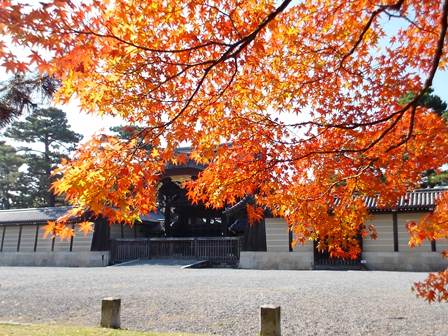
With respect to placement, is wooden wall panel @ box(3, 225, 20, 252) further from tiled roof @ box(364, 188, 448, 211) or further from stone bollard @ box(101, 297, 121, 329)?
stone bollard @ box(101, 297, 121, 329)

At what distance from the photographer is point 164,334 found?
6109 millimetres

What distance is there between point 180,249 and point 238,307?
49.9 feet

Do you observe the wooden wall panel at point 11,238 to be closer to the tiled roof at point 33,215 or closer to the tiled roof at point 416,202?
the tiled roof at point 33,215

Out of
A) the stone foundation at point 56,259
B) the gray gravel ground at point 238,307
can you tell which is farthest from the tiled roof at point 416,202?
the stone foundation at point 56,259

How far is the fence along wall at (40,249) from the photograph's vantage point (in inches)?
976

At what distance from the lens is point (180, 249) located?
912 inches

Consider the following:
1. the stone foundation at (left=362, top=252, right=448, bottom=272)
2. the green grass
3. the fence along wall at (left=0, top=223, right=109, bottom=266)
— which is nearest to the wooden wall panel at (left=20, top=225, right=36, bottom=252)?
the fence along wall at (left=0, top=223, right=109, bottom=266)

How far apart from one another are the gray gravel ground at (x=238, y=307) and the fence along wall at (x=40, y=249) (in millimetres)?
12767

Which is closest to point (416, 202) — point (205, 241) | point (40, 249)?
point (205, 241)

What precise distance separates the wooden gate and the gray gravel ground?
30.4 ft

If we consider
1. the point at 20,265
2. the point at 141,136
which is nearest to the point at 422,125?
the point at 141,136

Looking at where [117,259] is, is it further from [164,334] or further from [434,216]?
[434,216]

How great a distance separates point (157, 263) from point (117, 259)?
3.85 metres

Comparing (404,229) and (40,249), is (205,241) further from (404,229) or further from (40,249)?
(40,249)
